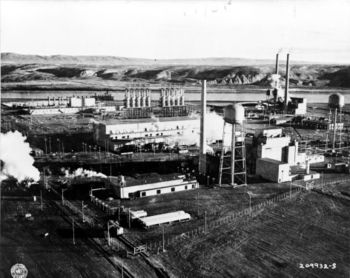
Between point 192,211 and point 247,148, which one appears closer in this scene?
point 192,211

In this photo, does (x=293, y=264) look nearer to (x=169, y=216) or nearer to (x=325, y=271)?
(x=325, y=271)

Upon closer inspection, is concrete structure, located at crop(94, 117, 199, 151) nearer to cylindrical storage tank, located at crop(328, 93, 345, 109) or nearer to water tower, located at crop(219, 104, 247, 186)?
water tower, located at crop(219, 104, 247, 186)

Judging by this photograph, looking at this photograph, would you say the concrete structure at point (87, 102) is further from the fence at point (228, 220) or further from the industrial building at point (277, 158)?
the fence at point (228, 220)

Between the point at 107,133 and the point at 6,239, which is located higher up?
the point at 107,133

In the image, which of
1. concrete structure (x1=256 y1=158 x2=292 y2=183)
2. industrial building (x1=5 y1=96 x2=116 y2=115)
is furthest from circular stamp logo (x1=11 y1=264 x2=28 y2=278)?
industrial building (x1=5 y1=96 x2=116 y2=115)

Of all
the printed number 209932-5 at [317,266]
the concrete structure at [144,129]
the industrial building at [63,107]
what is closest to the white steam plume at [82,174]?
the concrete structure at [144,129]

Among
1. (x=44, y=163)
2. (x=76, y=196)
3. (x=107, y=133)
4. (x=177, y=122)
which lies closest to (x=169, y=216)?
(x=76, y=196)
